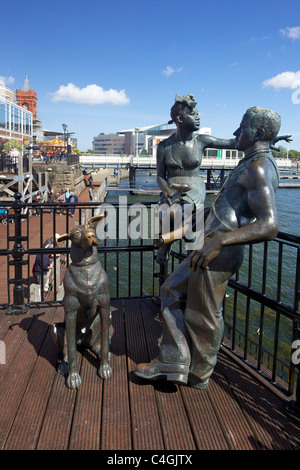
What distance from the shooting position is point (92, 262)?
9.78 ft

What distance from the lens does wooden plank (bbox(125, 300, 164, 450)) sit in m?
2.42

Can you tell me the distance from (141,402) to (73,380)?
0.60 m

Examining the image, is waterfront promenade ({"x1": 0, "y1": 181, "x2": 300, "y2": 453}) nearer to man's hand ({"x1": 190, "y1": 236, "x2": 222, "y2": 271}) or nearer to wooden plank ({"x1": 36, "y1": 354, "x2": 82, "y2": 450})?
wooden plank ({"x1": 36, "y1": 354, "x2": 82, "y2": 450})

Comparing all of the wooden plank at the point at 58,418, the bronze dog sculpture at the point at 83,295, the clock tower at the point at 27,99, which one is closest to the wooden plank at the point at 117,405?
the bronze dog sculpture at the point at 83,295

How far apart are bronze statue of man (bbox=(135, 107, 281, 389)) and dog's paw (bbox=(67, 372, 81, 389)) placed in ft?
1.63

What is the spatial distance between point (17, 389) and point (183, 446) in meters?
1.43

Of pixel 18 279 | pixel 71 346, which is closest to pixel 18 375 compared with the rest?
pixel 71 346

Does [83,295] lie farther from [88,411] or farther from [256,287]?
[256,287]

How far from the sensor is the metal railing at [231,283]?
3129 millimetres

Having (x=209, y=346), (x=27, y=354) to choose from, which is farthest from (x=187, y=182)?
(x=27, y=354)

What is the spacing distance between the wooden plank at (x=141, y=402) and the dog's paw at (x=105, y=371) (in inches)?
7.5

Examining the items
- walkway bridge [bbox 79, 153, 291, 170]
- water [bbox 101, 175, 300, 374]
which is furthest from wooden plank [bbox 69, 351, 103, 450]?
walkway bridge [bbox 79, 153, 291, 170]

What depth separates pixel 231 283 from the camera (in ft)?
11.9

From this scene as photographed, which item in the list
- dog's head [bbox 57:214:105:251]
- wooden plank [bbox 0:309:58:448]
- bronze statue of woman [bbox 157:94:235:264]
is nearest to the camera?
wooden plank [bbox 0:309:58:448]
